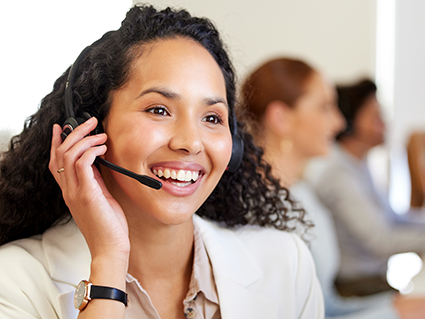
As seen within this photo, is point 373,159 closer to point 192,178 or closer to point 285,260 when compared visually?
point 285,260

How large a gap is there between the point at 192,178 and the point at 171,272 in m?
0.25

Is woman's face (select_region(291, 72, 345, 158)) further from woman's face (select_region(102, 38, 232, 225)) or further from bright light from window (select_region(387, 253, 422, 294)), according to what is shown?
woman's face (select_region(102, 38, 232, 225))

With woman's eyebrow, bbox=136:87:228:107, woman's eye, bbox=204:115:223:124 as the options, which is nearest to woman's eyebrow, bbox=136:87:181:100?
woman's eyebrow, bbox=136:87:228:107

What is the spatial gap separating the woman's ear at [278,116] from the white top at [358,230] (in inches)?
28.3

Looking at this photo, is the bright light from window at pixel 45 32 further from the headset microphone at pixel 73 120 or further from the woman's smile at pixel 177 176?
the woman's smile at pixel 177 176

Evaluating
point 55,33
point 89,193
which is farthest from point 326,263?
point 55,33

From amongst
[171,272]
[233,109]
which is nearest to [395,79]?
[233,109]

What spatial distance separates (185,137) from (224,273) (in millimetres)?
368

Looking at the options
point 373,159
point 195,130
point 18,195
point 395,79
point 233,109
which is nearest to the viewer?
point 195,130

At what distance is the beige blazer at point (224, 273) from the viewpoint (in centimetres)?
80

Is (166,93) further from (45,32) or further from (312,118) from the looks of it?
(312,118)

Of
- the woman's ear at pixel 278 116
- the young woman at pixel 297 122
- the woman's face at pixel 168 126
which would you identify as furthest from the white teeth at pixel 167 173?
the woman's ear at pixel 278 116

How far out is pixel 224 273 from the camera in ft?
3.10

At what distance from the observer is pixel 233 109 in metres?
0.99
